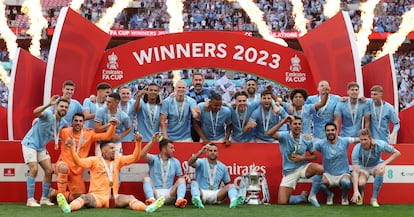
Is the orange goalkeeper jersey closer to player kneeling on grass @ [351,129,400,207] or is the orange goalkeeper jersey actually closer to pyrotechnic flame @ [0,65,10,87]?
player kneeling on grass @ [351,129,400,207]

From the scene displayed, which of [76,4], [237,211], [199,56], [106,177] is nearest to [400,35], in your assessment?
[76,4]

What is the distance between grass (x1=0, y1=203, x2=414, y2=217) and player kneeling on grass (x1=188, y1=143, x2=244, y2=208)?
12.4 inches

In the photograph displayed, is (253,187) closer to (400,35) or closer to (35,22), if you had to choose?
(400,35)

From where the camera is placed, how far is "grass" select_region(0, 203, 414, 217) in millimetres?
7602

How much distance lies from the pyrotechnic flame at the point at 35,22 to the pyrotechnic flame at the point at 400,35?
59.7ft

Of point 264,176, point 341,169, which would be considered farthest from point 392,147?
point 264,176

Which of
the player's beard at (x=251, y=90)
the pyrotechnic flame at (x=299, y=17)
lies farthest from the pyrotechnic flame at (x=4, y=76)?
the player's beard at (x=251, y=90)

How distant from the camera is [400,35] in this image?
113ft

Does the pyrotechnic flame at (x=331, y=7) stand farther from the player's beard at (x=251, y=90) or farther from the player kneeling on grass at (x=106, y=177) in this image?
the player kneeling on grass at (x=106, y=177)

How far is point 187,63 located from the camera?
12203 mm

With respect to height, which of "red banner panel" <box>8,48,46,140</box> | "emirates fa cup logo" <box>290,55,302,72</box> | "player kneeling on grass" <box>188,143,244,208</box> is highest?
"emirates fa cup logo" <box>290,55,302,72</box>

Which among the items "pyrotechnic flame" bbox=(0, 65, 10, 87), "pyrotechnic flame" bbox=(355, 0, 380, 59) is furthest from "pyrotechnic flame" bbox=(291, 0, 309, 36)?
"pyrotechnic flame" bbox=(0, 65, 10, 87)

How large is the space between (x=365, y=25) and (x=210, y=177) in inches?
1098

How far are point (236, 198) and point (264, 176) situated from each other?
1.11 meters
